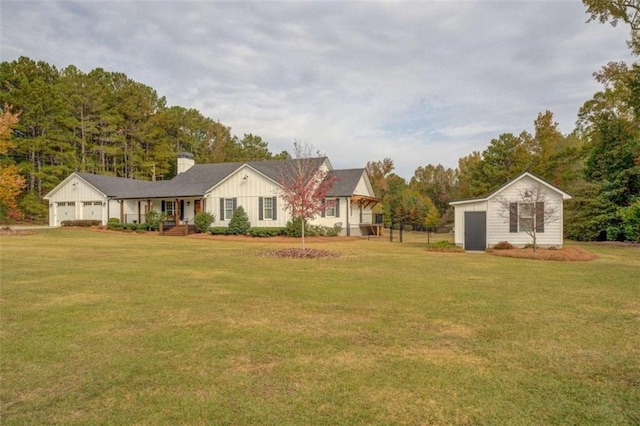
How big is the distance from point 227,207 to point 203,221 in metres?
2.18

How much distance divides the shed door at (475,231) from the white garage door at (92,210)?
1303 inches

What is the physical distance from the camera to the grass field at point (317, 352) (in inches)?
144

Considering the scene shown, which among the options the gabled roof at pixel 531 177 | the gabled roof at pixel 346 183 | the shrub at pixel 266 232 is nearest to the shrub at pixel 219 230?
the shrub at pixel 266 232

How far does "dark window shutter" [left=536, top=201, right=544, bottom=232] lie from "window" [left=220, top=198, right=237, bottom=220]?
20908 mm

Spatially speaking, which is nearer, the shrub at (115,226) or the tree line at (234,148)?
the tree line at (234,148)

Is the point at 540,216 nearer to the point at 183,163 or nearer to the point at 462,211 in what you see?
the point at 462,211

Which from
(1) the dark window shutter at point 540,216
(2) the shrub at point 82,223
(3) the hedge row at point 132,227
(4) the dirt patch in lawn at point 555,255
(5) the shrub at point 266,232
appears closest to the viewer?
(4) the dirt patch in lawn at point 555,255

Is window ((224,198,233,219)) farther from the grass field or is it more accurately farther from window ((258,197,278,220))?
the grass field

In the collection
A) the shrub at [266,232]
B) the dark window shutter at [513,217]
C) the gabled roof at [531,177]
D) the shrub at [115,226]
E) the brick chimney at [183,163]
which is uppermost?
the brick chimney at [183,163]

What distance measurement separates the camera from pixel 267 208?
31.0 metres

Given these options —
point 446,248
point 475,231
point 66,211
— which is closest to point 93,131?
point 66,211

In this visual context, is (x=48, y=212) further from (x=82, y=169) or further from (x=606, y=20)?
(x=606, y=20)

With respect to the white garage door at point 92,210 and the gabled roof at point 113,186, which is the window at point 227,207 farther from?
the white garage door at point 92,210

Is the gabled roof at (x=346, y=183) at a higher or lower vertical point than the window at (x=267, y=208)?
higher
